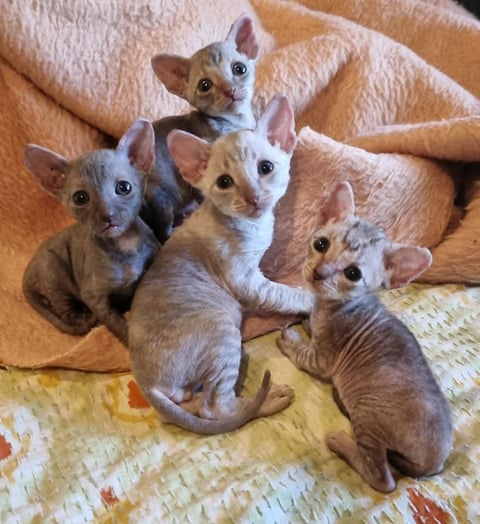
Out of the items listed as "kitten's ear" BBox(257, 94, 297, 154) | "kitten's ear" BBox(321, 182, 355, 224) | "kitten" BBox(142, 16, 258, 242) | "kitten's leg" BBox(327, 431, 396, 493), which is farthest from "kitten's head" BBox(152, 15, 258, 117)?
"kitten's leg" BBox(327, 431, 396, 493)

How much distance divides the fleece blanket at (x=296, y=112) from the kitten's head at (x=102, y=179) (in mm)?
301

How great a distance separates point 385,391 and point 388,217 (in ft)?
1.94

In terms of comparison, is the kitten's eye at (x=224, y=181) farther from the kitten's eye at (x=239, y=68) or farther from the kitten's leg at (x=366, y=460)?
the kitten's leg at (x=366, y=460)

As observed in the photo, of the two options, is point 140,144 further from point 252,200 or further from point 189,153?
point 252,200

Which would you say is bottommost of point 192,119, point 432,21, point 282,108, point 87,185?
point 87,185

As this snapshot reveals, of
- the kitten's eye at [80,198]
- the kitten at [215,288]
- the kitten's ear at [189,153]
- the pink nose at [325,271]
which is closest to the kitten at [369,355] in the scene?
the pink nose at [325,271]

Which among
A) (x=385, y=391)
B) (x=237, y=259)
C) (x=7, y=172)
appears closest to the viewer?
(x=385, y=391)

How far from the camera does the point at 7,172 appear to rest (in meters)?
1.75

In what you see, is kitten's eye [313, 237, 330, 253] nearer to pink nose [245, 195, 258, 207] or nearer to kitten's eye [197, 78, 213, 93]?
pink nose [245, 195, 258, 207]

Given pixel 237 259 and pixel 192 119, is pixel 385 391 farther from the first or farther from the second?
pixel 192 119

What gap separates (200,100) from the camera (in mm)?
1588

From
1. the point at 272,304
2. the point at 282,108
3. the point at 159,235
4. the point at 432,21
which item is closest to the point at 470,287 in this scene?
the point at 272,304

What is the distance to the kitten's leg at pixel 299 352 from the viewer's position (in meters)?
1.38

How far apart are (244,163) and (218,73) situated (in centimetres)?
34
